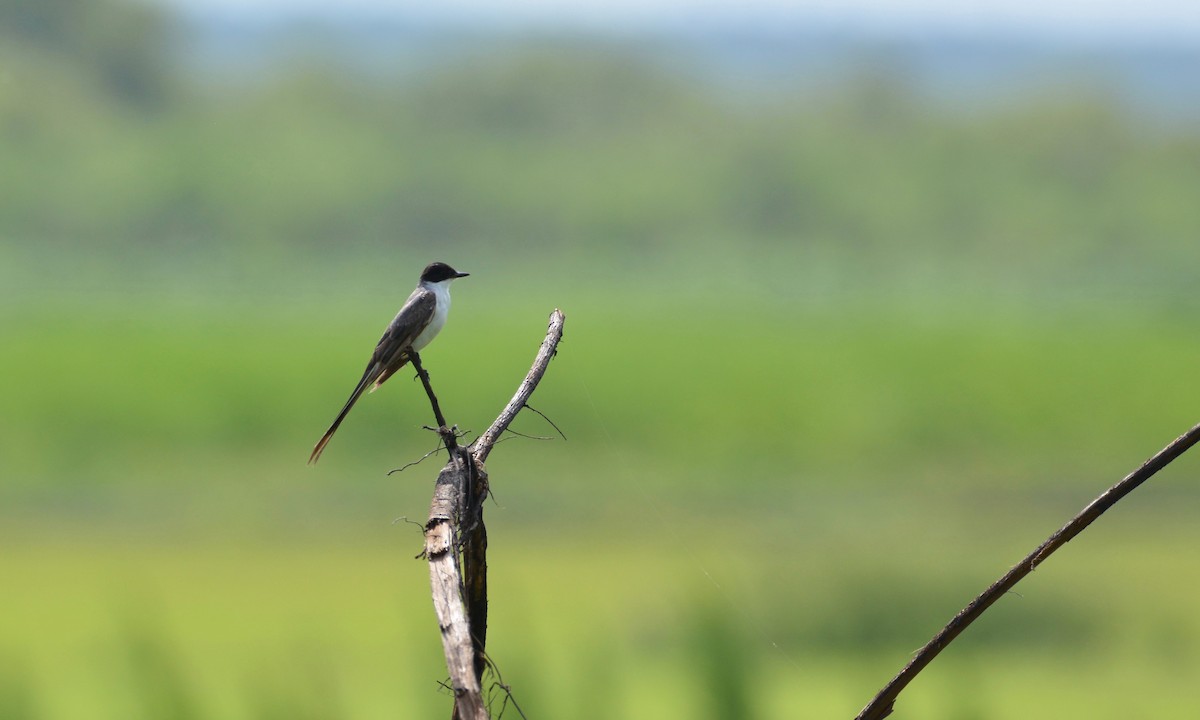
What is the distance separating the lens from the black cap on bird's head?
335 centimetres

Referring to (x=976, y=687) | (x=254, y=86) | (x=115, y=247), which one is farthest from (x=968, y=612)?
(x=254, y=86)

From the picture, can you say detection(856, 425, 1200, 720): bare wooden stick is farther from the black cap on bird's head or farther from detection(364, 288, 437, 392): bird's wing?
the black cap on bird's head

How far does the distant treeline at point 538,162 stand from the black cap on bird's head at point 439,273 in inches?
882

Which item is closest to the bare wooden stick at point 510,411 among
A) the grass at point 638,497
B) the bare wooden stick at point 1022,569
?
the bare wooden stick at point 1022,569

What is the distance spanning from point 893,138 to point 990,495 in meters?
25.3

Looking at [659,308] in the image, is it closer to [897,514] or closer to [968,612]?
[897,514]

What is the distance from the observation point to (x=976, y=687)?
1764 millimetres

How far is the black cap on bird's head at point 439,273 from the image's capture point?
335 cm

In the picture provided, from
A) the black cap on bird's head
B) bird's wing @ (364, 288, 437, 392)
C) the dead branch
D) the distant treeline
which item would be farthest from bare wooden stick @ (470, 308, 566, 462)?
the distant treeline

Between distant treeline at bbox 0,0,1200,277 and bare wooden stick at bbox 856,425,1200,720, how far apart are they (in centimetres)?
2472

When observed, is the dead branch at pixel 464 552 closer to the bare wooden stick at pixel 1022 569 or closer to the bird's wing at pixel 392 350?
the bare wooden stick at pixel 1022 569

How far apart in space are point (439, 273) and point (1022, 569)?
234 cm

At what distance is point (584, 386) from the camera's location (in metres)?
2.53

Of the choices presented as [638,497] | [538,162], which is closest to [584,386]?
[638,497]
